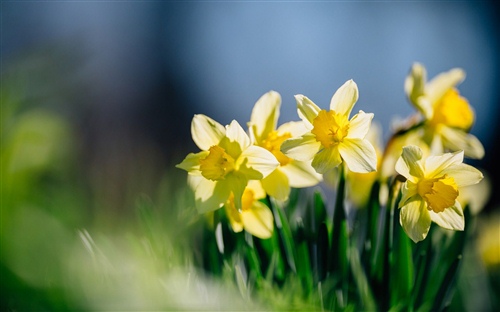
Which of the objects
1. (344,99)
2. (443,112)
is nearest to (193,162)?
(344,99)

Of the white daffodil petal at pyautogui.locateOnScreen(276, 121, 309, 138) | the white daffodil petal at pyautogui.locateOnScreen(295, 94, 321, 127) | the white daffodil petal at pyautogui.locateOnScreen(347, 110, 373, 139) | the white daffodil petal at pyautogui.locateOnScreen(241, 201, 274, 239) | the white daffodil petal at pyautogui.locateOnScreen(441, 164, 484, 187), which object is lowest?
the white daffodil petal at pyautogui.locateOnScreen(241, 201, 274, 239)

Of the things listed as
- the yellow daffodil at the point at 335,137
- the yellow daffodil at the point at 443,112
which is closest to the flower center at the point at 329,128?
the yellow daffodil at the point at 335,137

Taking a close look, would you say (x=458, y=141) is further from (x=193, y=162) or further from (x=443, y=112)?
(x=193, y=162)

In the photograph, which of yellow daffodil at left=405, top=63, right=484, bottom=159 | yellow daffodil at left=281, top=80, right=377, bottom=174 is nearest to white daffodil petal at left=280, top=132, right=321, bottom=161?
yellow daffodil at left=281, top=80, right=377, bottom=174

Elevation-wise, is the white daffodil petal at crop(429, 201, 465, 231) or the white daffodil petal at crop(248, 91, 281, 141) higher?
the white daffodil petal at crop(248, 91, 281, 141)

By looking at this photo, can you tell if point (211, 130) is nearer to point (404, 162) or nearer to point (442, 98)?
point (404, 162)

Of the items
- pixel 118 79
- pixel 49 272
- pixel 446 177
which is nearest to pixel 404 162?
pixel 446 177

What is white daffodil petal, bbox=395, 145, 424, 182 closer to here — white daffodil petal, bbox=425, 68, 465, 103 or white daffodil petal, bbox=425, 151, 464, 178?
white daffodil petal, bbox=425, 151, 464, 178
